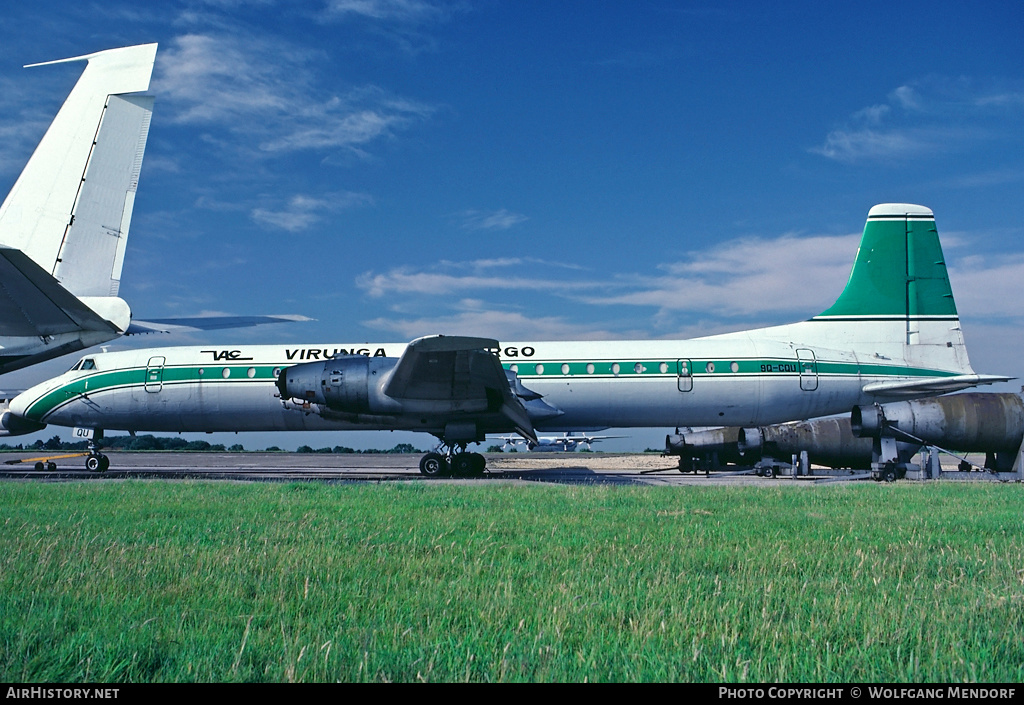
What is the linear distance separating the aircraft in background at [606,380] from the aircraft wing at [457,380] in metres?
1.02

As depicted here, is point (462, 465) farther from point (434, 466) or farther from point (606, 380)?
point (606, 380)

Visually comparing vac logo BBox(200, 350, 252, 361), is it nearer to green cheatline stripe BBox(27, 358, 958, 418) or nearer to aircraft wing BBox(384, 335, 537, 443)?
green cheatline stripe BBox(27, 358, 958, 418)

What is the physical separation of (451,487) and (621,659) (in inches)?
442

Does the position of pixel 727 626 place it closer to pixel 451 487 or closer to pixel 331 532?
pixel 331 532

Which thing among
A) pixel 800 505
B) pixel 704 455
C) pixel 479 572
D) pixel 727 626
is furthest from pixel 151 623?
pixel 704 455

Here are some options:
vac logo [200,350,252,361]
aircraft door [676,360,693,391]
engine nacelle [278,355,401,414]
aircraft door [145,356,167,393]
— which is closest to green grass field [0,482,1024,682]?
engine nacelle [278,355,401,414]

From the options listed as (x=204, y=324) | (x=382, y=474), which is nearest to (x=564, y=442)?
(x=382, y=474)

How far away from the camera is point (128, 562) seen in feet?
19.1

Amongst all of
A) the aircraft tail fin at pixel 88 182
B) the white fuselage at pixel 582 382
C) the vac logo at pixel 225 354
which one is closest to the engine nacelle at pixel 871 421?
the white fuselage at pixel 582 382

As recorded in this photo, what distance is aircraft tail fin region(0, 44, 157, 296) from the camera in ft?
35.9

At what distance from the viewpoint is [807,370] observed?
2130 centimetres

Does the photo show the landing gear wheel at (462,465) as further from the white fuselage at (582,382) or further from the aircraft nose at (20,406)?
the aircraft nose at (20,406)

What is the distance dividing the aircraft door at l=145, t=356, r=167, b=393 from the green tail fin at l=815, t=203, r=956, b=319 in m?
21.5
